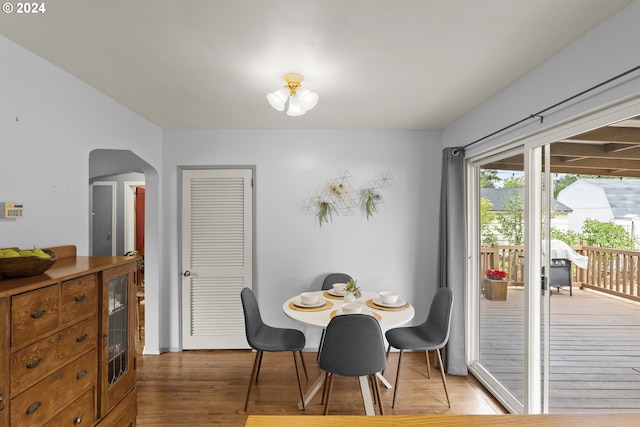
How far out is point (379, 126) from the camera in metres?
3.36

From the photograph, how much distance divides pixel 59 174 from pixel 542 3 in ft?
9.26

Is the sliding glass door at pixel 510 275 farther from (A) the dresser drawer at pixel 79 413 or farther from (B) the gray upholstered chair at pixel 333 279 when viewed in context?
(A) the dresser drawer at pixel 79 413

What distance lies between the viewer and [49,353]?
1.33 meters

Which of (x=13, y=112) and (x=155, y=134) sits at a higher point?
(x=155, y=134)

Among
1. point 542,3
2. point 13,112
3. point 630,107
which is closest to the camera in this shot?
point 542,3

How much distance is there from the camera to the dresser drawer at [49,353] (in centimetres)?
119

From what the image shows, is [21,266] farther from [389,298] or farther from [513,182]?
[513,182]

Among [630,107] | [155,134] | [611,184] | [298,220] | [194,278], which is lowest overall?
[194,278]

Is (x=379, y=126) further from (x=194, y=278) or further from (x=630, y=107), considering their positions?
(x=194, y=278)

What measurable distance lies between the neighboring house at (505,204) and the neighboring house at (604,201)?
0.12ft

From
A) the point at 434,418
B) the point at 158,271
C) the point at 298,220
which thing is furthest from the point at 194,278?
the point at 434,418

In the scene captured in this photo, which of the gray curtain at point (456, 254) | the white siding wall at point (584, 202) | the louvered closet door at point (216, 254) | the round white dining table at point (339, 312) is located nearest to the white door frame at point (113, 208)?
the louvered closet door at point (216, 254)

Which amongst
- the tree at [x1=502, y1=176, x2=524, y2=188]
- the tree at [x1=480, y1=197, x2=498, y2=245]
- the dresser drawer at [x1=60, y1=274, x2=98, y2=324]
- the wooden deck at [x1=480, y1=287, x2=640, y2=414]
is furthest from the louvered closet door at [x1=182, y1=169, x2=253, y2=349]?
the wooden deck at [x1=480, y1=287, x2=640, y2=414]

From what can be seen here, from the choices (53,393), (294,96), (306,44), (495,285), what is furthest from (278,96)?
(495,285)
